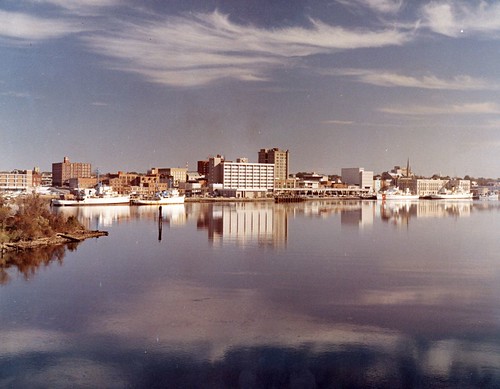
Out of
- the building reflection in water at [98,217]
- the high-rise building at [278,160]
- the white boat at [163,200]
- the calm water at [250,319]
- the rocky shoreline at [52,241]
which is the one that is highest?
the high-rise building at [278,160]

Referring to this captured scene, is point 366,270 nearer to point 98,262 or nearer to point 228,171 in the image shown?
point 98,262

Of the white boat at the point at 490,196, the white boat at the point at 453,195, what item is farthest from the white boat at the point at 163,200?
the white boat at the point at 490,196

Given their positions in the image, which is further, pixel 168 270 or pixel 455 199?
pixel 455 199

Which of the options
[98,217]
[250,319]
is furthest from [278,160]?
[250,319]

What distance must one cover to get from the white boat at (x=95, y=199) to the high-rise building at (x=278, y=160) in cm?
2593

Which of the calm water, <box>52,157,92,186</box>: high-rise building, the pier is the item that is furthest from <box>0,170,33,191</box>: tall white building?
the calm water

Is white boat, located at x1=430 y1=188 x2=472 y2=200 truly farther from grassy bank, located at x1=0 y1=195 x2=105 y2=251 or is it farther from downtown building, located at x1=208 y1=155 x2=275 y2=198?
grassy bank, located at x1=0 y1=195 x2=105 y2=251

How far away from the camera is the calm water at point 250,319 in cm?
476

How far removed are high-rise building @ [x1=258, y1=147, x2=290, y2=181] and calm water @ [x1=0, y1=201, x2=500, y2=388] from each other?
49.6 m

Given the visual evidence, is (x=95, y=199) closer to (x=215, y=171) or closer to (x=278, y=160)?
(x=215, y=171)

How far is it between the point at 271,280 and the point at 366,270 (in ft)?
6.50

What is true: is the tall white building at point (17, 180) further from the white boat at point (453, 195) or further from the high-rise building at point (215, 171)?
the white boat at point (453, 195)

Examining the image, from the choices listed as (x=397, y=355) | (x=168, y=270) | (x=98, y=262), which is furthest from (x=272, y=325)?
(x=98, y=262)

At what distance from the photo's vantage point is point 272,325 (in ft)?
19.9
